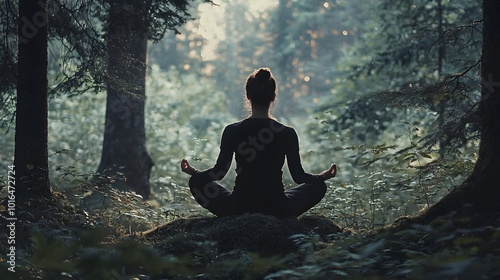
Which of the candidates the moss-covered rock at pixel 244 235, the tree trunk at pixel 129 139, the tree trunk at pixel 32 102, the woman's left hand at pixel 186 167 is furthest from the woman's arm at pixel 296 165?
the tree trunk at pixel 129 139

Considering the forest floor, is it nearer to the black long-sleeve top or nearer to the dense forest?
the dense forest

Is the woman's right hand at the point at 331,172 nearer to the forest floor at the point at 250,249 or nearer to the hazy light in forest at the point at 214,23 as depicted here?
the forest floor at the point at 250,249

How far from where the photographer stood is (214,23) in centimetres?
7581

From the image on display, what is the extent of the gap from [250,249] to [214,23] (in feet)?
233

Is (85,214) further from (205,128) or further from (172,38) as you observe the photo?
(172,38)

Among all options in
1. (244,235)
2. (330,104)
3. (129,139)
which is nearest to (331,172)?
(244,235)

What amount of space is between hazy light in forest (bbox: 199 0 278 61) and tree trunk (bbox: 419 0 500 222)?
49880 millimetres

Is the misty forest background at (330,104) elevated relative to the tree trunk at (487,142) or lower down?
elevated

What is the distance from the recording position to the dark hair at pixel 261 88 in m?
7.28

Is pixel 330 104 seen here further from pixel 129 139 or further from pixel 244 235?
pixel 244 235

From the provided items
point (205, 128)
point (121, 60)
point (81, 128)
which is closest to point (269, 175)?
point (121, 60)

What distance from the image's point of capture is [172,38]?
55.9 metres

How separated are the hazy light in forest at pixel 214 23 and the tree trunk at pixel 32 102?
4797 centimetres

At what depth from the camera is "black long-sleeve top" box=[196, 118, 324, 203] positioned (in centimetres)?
724
